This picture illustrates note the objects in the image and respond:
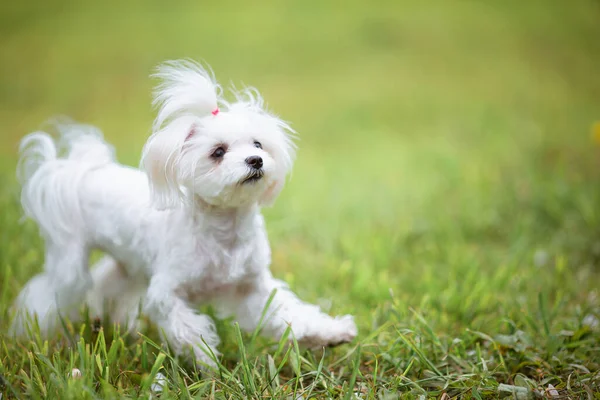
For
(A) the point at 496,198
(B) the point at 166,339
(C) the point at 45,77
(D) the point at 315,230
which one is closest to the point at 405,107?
(A) the point at 496,198

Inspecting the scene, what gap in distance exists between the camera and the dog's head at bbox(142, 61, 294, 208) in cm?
217

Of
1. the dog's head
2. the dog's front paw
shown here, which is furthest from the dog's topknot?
the dog's front paw

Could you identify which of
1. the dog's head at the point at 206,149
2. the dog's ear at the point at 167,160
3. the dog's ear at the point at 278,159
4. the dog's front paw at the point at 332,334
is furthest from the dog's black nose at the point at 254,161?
the dog's front paw at the point at 332,334

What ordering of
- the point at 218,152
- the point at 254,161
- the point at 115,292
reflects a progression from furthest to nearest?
the point at 115,292 < the point at 218,152 < the point at 254,161

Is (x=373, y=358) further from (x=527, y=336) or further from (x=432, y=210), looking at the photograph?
(x=432, y=210)

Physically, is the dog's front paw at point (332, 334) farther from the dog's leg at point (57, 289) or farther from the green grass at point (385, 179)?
the dog's leg at point (57, 289)

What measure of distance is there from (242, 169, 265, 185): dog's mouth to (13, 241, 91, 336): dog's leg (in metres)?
1.05

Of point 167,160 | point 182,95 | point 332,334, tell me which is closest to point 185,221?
point 167,160

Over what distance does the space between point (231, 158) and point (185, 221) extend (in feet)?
1.30

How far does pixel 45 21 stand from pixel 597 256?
8346 mm

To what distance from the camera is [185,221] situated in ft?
7.77

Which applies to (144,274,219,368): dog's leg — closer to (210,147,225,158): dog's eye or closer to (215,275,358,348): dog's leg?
(215,275,358,348): dog's leg

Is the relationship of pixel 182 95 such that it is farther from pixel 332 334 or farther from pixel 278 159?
pixel 332 334

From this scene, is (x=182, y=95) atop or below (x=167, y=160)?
atop
